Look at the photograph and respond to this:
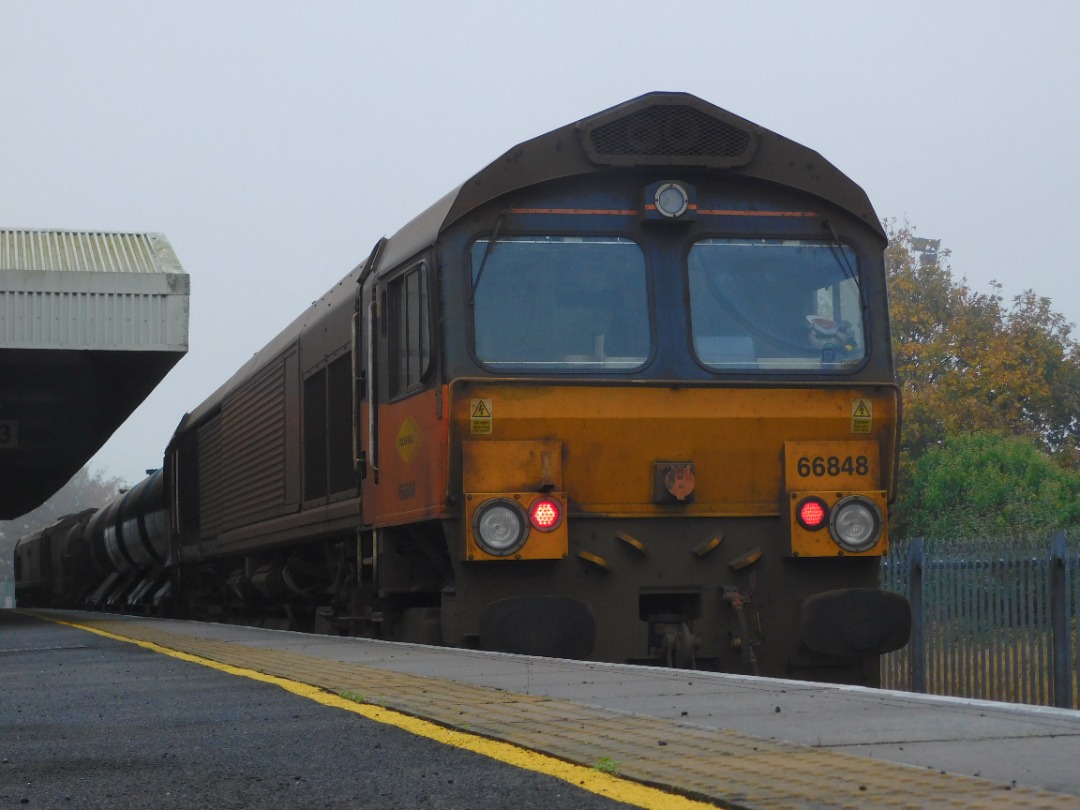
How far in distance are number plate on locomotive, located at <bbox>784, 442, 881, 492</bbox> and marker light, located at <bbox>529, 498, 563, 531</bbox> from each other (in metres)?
1.42

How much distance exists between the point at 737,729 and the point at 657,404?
4316 mm

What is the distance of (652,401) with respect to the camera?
887cm

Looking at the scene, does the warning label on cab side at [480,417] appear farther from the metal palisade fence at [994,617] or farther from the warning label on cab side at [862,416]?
the metal palisade fence at [994,617]

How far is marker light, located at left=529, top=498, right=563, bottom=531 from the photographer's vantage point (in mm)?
8500

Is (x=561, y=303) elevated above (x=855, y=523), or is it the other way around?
(x=561, y=303)

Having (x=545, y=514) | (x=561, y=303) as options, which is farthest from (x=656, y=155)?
(x=545, y=514)

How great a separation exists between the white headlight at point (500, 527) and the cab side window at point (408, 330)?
0.93m

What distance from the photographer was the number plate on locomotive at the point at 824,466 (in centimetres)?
898

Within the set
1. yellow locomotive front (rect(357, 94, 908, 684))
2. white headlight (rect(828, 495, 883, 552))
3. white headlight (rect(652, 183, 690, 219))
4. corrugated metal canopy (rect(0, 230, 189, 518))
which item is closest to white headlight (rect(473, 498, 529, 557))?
yellow locomotive front (rect(357, 94, 908, 684))

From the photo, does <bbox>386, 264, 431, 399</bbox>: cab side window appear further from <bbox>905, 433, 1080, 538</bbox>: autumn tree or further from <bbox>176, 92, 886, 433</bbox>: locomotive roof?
<bbox>905, 433, 1080, 538</bbox>: autumn tree

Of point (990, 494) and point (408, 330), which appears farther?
point (990, 494)

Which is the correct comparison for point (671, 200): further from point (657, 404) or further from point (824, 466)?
point (824, 466)

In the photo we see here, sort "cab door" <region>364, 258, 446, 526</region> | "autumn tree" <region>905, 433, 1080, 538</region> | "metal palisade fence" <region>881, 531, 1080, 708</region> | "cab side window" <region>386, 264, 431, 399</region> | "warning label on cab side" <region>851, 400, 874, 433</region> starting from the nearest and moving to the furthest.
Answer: "cab door" <region>364, 258, 446, 526</region> → "cab side window" <region>386, 264, 431, 399</region> → "warning label on cab side" <region>851, 400, 874, 433</region> → "metal palisade fence" <region>881, 531, 1080, 708</region> → "autumn tree" <region>905, 433, 1080, 538</region>

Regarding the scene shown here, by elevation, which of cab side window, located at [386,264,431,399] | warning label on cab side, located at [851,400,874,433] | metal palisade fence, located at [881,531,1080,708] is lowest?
metal palisade fence, located at [881,531,1080,708]
